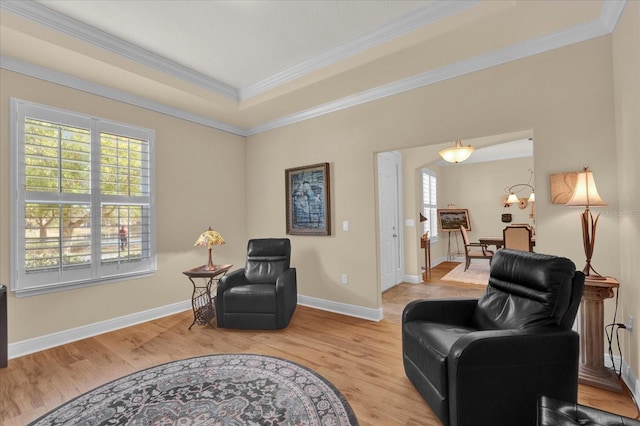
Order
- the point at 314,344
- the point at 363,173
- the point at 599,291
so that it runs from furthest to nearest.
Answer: the point at 363,173
the point at 314,344
the point at 599,291

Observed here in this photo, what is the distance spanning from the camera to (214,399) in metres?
2.21

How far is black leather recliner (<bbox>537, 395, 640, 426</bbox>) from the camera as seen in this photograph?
4.12 feet

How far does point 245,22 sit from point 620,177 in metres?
3.36

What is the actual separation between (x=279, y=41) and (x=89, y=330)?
147 inches

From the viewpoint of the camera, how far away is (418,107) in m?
3.46

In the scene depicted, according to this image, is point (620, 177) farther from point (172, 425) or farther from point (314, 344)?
point (172, 425)

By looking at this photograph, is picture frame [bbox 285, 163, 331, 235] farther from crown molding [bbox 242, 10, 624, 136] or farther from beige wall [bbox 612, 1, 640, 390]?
beige wall [bbox 612, 1, 640, 390]

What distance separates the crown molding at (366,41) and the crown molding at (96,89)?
3.33 feet

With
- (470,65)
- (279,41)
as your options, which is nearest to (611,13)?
(470,65)

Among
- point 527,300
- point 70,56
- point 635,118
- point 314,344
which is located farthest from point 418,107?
point 70,56

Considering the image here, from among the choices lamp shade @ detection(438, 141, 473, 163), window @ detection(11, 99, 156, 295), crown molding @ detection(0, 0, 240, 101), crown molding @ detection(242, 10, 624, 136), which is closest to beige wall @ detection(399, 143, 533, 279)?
lamp shade @ detection(438, 141, 473, 163)

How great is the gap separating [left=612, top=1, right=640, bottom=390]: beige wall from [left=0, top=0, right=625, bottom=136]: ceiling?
29cm

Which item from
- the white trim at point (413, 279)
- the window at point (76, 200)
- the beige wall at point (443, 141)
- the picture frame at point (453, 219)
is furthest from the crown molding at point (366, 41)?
the picture frame at point (453, 219)

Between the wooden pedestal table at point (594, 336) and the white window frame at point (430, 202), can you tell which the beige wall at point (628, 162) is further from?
the white window frame at point (430, 202)
